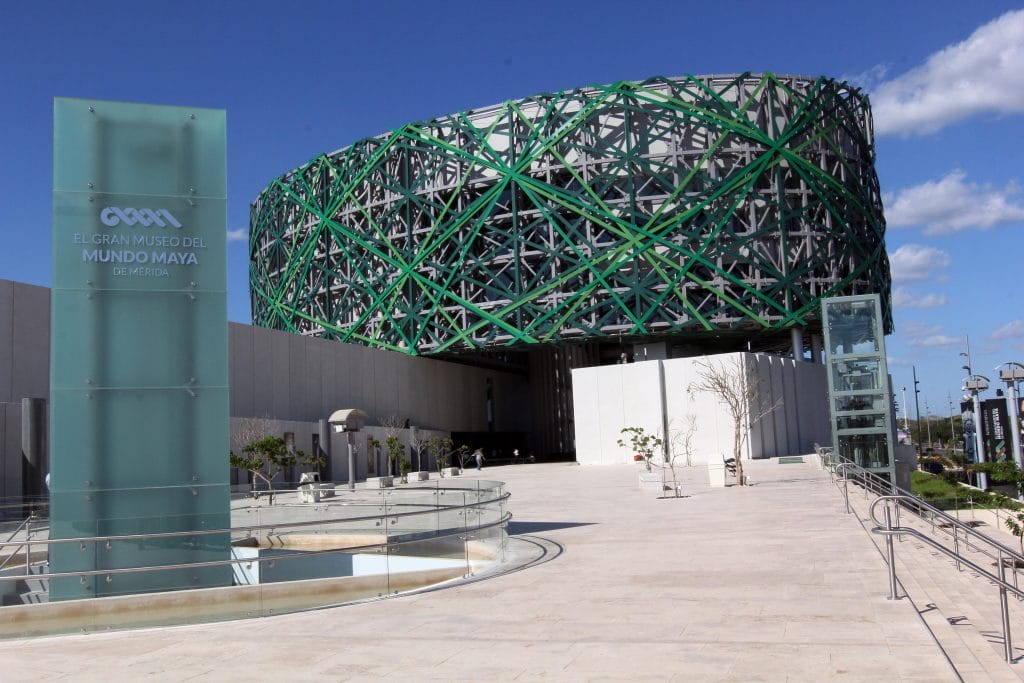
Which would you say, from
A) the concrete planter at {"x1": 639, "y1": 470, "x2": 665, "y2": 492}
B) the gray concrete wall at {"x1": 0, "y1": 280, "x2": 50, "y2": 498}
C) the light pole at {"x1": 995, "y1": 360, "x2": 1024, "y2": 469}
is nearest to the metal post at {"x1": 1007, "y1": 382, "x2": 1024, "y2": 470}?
the light pole at {"x1": 995, "y1": 360, "x2": 1024, "y2": 469}

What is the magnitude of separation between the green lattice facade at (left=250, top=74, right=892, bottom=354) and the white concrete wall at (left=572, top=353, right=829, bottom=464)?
8.92 ft

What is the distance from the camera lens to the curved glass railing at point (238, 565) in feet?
35.0

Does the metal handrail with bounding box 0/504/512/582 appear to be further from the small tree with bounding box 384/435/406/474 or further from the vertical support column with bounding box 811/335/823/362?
the vertical support column with bounding box 811/335/823/362

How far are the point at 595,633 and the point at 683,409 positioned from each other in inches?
1770

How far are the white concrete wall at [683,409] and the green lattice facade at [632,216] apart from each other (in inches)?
107

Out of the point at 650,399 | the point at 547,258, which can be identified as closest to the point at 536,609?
the point at 650,399

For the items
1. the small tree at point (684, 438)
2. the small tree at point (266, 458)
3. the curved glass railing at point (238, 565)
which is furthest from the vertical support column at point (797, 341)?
the curved glass railing at point (238, 565)

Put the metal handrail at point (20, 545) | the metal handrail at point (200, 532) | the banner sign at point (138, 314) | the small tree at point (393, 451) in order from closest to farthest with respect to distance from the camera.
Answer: the metal handrail at point (200, 532) < the metal handrail at point (20, 545) < the banner sign at point (138, 314) < the small tree at point (393, 451)

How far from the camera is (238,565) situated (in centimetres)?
1153

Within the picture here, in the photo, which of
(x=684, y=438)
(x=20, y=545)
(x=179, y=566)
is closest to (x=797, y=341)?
(x=684, y=438)

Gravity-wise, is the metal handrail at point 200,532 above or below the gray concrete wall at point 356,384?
below

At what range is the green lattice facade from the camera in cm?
5484

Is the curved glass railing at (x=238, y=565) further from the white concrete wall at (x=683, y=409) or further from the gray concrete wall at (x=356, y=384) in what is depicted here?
the white concrete wall at (x=683, y=409)

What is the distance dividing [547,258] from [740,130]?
13.0 m
